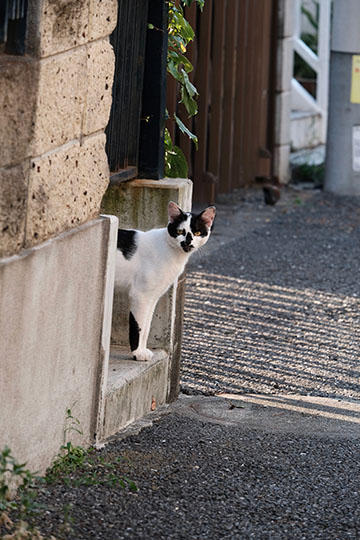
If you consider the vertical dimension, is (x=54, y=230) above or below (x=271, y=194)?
below

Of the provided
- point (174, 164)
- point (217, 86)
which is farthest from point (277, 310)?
point (217, 86)

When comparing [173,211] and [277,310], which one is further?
[277,310]

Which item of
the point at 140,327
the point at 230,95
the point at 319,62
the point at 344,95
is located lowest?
the point at 140,327

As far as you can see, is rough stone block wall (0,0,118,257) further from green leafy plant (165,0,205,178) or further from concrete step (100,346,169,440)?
green leafy plant (165,0,205,178)

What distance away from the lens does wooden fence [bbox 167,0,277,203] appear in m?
11.1

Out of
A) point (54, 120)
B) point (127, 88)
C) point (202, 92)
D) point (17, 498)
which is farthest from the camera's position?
point (202, 92)

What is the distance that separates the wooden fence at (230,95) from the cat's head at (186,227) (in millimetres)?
4862

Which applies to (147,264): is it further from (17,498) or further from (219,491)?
(17,498)

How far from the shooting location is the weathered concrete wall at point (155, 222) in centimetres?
515

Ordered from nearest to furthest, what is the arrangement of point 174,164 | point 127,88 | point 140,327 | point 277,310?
1. point 127,88
2. point 140,327
3. point 174,164
4. point 277,310

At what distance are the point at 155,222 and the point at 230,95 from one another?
729 cm

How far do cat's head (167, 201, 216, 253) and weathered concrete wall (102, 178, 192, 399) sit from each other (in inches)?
5.9

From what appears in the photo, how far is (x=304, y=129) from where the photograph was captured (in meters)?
17.2

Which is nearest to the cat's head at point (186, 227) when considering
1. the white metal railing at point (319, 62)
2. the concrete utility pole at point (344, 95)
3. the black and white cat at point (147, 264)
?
the black and white cat at point (147, 264)
